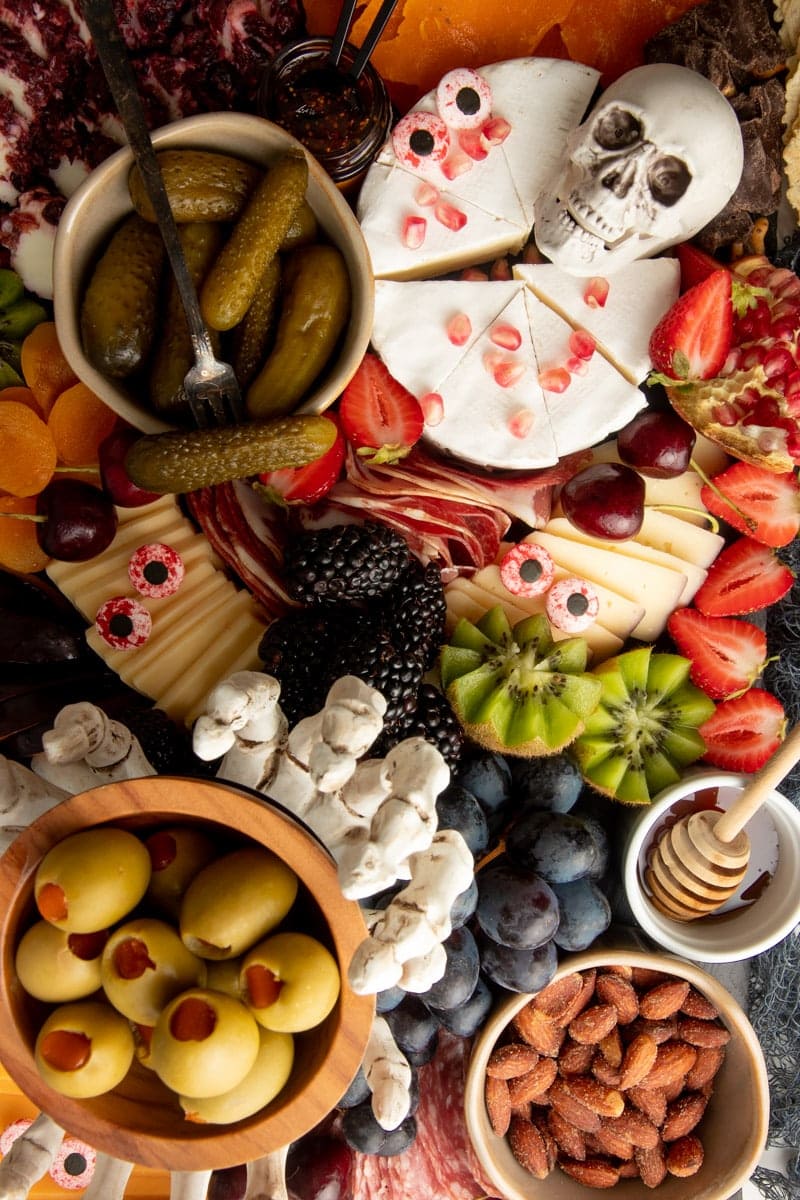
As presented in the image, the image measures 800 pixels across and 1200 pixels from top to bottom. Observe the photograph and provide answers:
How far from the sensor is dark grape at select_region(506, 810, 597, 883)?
1.41 metres

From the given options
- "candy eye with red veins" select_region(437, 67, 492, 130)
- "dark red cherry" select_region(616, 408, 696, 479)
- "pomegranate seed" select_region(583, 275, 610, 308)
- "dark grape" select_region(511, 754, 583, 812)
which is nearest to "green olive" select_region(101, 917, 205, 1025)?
"dark grape" select_region(511, 754, 583, 812)

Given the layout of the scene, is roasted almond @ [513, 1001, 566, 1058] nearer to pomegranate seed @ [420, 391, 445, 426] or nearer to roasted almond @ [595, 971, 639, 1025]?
roasted almond @ [595, 971, 639, 1025]

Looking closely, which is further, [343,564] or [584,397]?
[584,397]

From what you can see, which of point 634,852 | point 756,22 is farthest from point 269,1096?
point 756,22

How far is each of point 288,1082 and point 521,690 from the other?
27.7 inches

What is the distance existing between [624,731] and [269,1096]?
859 mm

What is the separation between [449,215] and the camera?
147 centimetres

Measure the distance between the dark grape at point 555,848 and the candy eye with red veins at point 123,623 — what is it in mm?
675

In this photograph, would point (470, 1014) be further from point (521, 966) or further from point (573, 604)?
point (573, 604)

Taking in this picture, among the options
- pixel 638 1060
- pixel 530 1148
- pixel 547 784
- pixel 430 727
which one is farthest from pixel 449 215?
pixel 530 1148

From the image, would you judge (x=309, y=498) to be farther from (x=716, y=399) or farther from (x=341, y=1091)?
(x=341, y=1091)

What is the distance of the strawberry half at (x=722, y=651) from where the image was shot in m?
1.55

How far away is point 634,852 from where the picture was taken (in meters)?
1.48

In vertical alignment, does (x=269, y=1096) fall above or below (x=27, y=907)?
below
